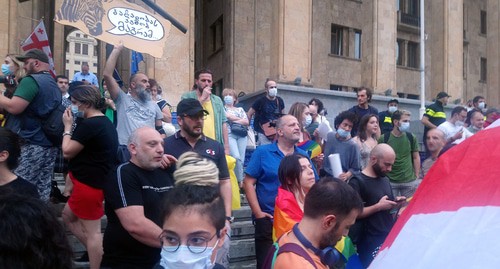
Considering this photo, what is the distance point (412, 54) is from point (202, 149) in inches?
1388

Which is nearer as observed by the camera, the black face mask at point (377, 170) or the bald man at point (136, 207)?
the bald man at point (136, 207)

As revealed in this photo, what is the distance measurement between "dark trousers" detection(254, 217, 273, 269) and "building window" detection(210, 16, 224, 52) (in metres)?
24.9

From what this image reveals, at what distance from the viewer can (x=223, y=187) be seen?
5.31 metres

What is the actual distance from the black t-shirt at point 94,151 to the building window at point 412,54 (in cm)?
3504

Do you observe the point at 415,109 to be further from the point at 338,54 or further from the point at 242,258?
the point at 242,258

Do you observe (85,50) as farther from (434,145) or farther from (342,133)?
(434,145)

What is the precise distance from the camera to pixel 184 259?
8.63ft

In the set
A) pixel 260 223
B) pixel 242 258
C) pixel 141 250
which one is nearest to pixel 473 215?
pixel 141 250

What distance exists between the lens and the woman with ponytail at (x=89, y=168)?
5.18 meters

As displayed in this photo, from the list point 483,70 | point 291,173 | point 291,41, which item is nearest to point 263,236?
point 291,173

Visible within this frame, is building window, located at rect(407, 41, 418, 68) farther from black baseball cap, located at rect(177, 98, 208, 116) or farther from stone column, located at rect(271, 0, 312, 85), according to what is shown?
black baseball cap, located at rect(177, 98, 208, 116)

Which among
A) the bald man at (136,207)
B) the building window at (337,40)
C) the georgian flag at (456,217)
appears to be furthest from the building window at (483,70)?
the georgian flag at (456,217)

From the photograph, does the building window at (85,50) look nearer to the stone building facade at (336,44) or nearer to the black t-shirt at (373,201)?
the stone building facade at (336,44)

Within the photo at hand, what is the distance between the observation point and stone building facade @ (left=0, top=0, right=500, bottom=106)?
57.9 ft
